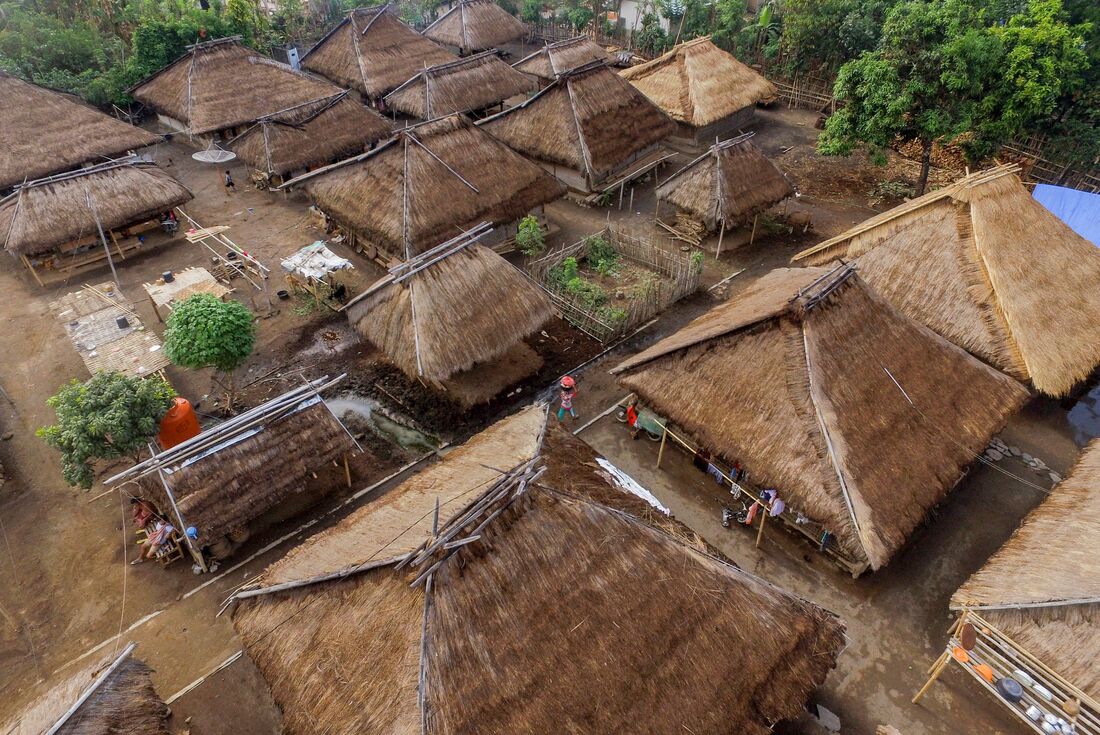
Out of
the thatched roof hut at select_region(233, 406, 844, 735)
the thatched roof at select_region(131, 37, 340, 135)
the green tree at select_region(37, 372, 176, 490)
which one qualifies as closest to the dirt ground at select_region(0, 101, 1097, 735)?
the green tree at select_region(37, 372, 176, 490)

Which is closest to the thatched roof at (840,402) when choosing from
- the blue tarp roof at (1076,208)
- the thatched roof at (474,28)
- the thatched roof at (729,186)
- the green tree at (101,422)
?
the thatched roof at (729,186)

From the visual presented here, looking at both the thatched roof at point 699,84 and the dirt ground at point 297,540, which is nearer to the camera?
the dirt ground at point 297,540

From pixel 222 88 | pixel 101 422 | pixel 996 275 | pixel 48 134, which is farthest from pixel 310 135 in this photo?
pixel 996 275

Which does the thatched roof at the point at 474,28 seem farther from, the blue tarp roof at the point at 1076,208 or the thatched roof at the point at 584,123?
the blue tarp roof at the point at 1076,208

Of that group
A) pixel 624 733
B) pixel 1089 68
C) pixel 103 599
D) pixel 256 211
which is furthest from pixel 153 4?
pixel 1089 68

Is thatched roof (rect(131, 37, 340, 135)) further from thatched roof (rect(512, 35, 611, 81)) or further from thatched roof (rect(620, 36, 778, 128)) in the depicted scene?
thatched roof (rect(620, 36, 778, 128))
